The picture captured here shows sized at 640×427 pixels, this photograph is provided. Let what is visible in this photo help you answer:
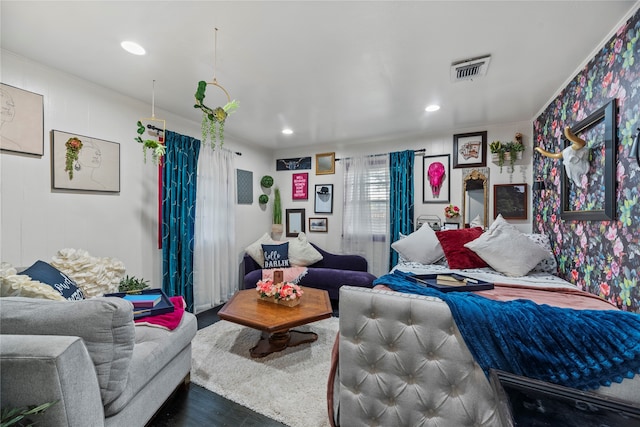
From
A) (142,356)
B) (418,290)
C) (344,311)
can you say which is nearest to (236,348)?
(142,356)

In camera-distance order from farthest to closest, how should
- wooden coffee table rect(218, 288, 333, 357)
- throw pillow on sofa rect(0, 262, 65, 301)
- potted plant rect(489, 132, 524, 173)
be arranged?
potted plant rect(489, 132, 524, 173) → wooden coffee table rect(218, 288, 333, 357) → throw pillow on sofa rect(0, 262, 65, 301)

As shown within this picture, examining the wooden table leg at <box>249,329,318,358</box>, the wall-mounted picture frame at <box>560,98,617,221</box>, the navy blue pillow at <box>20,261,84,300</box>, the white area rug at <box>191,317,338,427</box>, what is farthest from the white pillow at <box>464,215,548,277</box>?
the navy blue pillow at <box>20,261,84,300</box>

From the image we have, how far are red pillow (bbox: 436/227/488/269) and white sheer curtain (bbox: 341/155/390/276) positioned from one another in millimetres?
1121

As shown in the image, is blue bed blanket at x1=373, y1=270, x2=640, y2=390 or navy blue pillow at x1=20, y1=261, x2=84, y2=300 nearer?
blue bed blanket at x1=373, y1=270, x2=640, y2=390

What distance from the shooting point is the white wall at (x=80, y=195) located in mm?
1909

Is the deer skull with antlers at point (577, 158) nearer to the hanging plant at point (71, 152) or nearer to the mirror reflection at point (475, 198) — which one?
the mirror reflection at point (475, 198)

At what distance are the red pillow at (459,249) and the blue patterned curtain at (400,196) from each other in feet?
2.87

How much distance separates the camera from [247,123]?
3.39 metres

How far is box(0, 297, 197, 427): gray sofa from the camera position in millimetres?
912

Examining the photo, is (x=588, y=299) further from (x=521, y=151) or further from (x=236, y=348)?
(x=236, y=348)

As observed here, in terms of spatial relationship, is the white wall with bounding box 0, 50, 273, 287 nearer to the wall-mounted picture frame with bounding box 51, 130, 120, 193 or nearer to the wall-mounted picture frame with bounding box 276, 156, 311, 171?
the wall-mounted picture frame with bounding box 51, 130, 120, 193

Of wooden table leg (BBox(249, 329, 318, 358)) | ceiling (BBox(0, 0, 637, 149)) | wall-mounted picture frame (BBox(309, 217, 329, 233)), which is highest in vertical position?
ceiling (BBox(0, 0, 637, 149))

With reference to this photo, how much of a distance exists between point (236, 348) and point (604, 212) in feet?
9.83

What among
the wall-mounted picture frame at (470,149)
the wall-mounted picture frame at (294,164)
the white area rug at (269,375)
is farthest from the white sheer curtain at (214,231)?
the wall-mounted picture frame at (470,149)
